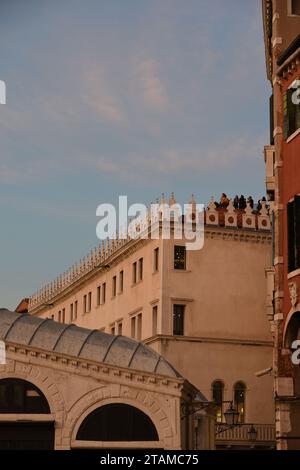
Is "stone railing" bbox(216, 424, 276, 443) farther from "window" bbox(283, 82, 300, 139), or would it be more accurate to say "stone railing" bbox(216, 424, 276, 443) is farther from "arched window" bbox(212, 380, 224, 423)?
"window" bbox(283, 82, 300, 139)

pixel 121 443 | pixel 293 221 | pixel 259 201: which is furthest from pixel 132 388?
pixel 259 201

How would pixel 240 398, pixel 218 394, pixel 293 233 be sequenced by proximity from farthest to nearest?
pixel 240 398
pixel 218 394
pixel 293 233

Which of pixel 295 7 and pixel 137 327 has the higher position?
pixel 295 7

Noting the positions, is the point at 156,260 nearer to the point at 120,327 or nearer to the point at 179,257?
the point at 179,257

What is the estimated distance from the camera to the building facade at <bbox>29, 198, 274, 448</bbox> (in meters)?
60.3

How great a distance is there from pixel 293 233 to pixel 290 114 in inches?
152

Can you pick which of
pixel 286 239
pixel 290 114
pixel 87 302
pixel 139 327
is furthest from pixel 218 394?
pixel 290 114

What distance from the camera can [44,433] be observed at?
Answer: 37125 mm

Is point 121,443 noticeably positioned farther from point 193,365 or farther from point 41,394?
point 193,365

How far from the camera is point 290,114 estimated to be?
33719mm

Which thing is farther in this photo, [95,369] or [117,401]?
[95,369]

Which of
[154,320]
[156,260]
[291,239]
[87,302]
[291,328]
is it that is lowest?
[291,328]

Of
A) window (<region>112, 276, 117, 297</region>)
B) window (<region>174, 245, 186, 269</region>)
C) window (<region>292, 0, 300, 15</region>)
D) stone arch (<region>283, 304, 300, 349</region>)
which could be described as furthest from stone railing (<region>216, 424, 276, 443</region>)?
window (<region>292, 0, 300, 15</region>)

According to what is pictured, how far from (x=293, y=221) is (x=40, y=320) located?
38.2 ft
